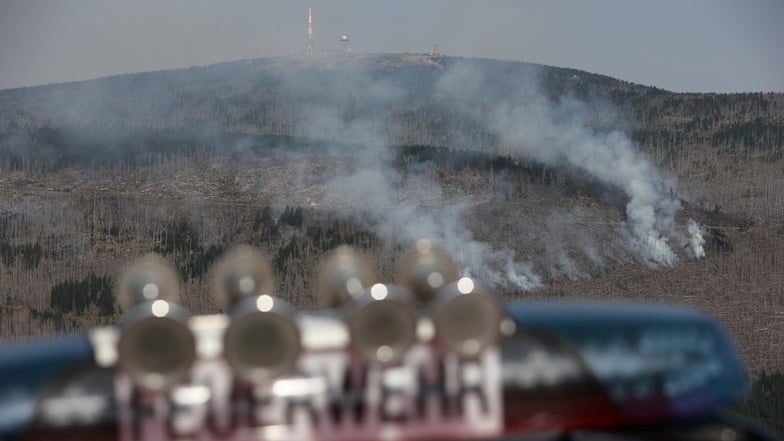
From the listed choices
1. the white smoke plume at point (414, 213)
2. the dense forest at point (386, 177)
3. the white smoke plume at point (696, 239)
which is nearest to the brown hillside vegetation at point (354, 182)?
the dense forest at point (386, 177)

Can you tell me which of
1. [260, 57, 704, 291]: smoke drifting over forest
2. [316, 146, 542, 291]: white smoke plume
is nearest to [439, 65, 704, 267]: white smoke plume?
[260, 57, 704, 291]: smoke drifting over forest

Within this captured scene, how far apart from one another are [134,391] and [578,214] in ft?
262

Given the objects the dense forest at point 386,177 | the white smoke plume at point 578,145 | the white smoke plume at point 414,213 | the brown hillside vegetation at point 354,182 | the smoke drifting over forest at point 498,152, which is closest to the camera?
the brown hillside vegetation at point 354,182

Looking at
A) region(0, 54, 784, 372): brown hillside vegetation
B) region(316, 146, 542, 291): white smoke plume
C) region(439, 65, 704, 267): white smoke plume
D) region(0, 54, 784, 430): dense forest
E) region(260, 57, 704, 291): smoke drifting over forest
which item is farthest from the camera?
region(439, 65, 704, 267): white smoke plume

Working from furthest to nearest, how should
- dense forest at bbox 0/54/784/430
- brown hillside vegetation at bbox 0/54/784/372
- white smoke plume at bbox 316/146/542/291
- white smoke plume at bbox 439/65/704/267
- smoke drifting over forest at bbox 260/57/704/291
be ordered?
white smoke plume at bbox 439/65/704/267, smoke drifting over forest at bbox 260/57/704/291, white smoke plume at bbox 316/146/542/291, dense forest at bbox 0/54/784/430, brown hillside vegetation at bbox 0/54/784/372

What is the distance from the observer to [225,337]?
3.85 m

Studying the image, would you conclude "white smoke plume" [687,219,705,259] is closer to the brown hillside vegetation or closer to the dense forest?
the dense forest

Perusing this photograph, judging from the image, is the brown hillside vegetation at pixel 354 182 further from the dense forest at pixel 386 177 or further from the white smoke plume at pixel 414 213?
the white smoke plume at pixel 414 213

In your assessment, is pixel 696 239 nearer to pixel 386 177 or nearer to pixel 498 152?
pixel 498 152

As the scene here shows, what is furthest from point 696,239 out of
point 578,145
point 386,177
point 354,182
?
point 354,182

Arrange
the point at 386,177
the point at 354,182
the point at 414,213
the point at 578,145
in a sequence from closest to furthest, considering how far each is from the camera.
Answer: the point at 414,213
the point at 354,182
the point at 386,177
the point at 578,145

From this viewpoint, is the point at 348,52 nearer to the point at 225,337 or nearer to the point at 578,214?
the point at 578,214

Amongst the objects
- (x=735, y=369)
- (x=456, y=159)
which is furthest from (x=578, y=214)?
(x=735, y=369)

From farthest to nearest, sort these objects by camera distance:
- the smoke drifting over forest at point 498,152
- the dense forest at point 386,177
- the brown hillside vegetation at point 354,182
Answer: the smoke drifting over forest at point 498,152 < the dense forest at point 386,177 < the brown hillside vegetation at point 354,182
